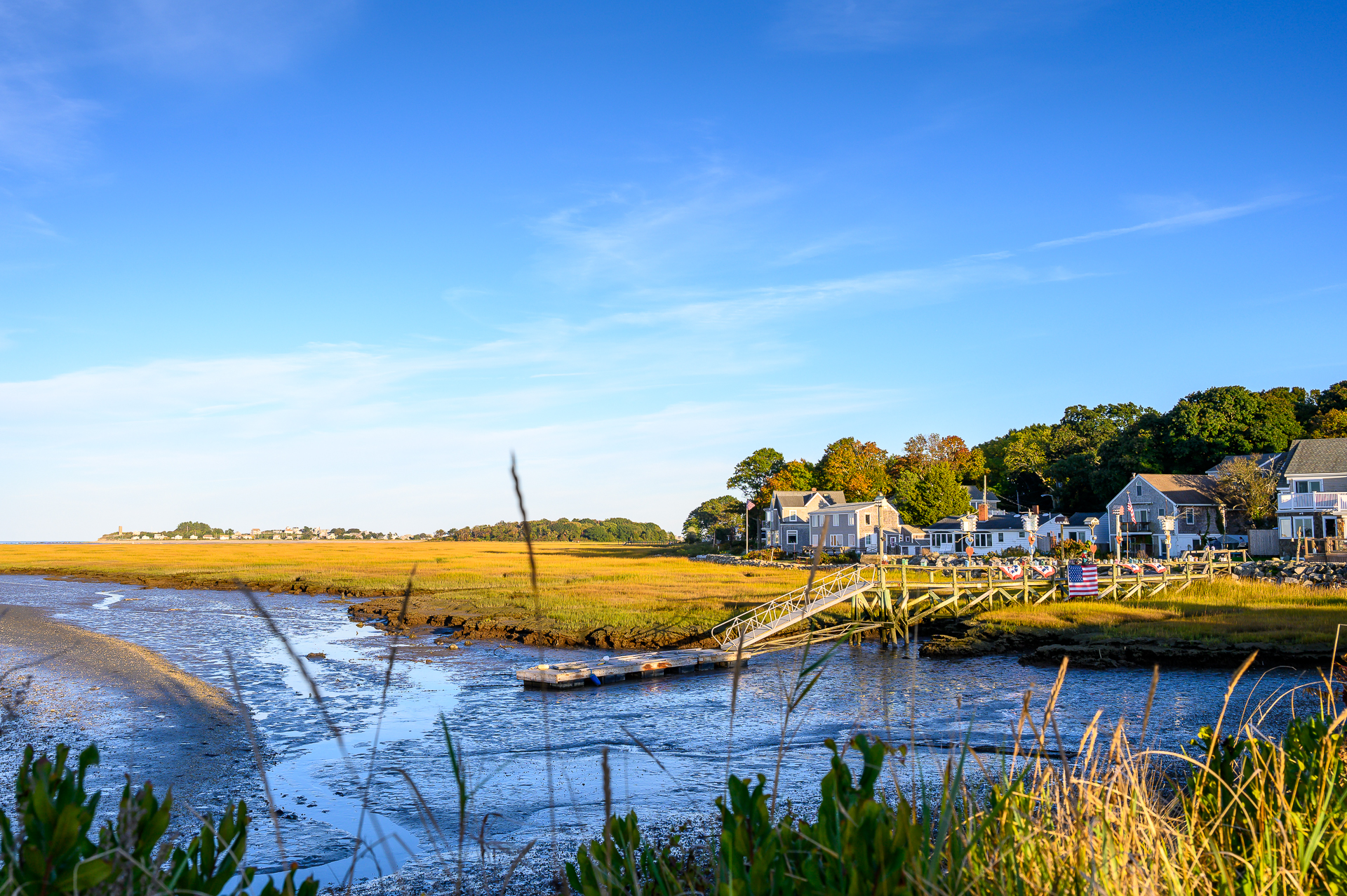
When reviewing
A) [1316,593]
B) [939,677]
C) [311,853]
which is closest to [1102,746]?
[939,677]

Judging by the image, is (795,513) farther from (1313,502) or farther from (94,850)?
(94,850)

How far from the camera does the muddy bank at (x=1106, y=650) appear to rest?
75.2 feet

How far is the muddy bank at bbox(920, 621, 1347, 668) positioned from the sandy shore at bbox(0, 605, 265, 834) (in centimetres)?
1989

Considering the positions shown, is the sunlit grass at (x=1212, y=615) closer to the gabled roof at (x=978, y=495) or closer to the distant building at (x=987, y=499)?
the distant building at (x=987, y=499)

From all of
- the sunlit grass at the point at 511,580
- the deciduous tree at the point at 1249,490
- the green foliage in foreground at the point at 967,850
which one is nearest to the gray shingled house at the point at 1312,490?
the deciduous tree at the point at 1249,490

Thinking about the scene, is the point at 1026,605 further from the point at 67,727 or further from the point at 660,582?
the point at 67,727

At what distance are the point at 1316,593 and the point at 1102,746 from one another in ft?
79.4

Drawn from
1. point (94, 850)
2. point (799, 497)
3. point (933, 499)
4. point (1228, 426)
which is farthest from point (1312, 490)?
point (94, 850)

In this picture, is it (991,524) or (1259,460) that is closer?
(1259,460)

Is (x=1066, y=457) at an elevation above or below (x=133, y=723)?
above

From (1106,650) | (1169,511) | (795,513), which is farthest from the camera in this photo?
(795,513)

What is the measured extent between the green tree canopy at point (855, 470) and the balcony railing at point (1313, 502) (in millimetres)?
41394

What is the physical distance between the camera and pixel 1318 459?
189 ft

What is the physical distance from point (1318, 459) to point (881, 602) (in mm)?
41809
